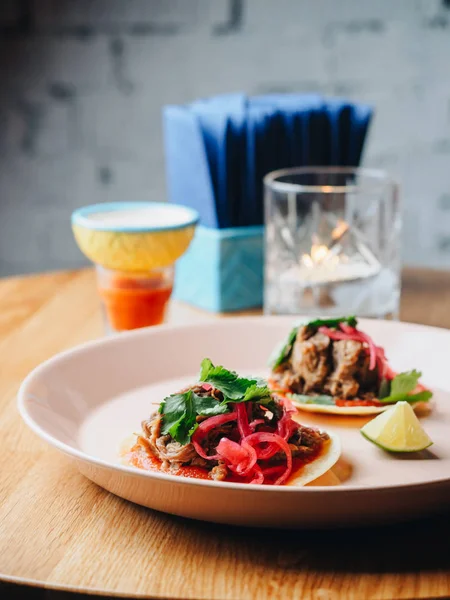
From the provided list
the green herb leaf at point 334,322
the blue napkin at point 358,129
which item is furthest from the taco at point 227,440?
the blue napkin at point 358,129

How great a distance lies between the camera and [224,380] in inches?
47.8

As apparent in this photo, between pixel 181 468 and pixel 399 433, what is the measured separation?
309 mm

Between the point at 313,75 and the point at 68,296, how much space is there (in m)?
1.61

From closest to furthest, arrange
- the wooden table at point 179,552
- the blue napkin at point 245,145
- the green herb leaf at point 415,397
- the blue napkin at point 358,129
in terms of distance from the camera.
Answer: the wooden table at point 179,552
the green herb leaf at point 415,397
the blue napkin at point 245,145
the blue napkin at point 358,129

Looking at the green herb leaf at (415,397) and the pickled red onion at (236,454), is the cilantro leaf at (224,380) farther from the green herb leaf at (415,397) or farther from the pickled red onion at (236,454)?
the green herb leaf at (415,397)

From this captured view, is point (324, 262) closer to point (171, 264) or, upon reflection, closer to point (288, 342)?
point (171, 264)

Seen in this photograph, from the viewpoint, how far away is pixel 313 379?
1.53m

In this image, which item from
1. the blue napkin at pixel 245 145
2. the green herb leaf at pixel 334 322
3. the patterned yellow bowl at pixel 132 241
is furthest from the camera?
the blue napkin at pixel 245 145

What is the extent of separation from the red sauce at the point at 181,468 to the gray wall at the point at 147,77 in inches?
91.0

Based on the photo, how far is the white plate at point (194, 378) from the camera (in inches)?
37.8

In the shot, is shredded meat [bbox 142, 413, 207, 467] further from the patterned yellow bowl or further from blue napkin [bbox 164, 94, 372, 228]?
blue napkin [bbox 164, 94, 372, 228]

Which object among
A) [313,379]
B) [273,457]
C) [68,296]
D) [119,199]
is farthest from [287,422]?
[119,199]

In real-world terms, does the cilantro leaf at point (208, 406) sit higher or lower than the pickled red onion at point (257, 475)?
higher

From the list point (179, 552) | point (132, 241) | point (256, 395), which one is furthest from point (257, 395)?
point (132, 241)
